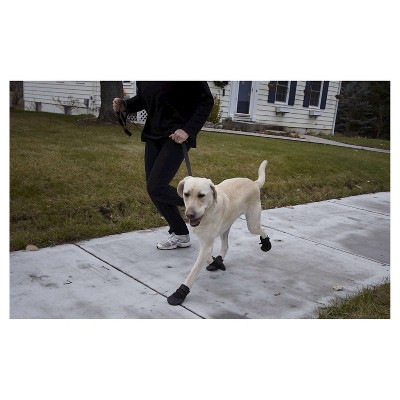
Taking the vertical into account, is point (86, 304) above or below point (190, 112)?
below

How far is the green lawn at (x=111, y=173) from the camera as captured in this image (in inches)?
140

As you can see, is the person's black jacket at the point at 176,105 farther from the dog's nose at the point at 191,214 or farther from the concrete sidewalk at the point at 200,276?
the concrete sidewalk at the point at 200,276

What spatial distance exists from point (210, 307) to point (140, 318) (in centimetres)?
46

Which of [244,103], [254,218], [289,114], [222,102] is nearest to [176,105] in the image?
[254,218]

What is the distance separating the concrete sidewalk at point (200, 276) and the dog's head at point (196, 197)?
619 mm

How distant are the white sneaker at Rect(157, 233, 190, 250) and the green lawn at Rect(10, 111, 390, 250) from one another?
1.58 ft

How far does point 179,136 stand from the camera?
9.12 ft

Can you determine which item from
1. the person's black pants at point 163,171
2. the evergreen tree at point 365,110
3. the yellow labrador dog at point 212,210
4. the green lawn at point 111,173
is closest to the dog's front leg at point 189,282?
the yellow labrador dog at point 212,210

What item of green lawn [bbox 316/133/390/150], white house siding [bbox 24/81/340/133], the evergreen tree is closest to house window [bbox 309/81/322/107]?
white house siding [bbox 24/81/340/133]

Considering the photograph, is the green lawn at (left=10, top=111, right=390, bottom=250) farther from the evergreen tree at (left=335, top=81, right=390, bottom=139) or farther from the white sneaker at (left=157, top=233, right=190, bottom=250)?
the white sneaker at (left=157, top=233, right=190, bottom=250)

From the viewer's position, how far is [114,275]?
2.88 metres

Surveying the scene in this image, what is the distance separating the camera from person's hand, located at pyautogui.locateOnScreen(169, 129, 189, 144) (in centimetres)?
278

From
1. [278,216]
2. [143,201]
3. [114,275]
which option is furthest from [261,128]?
[114,275]
